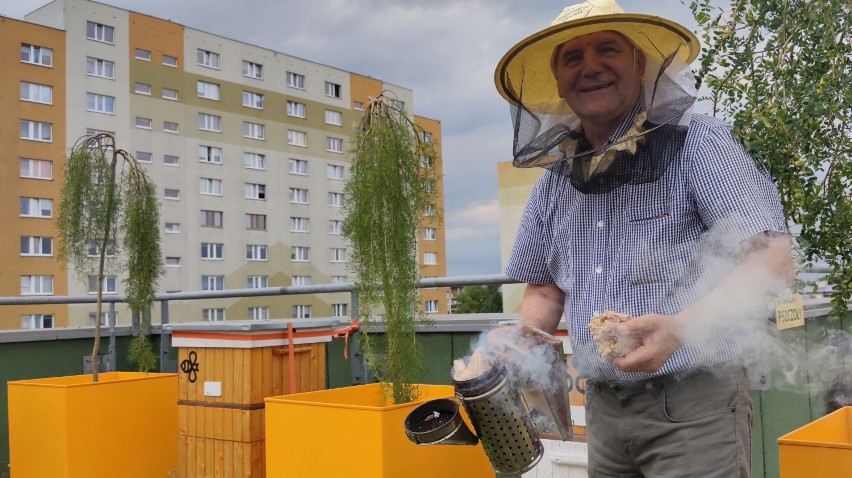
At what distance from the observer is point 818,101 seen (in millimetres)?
2104

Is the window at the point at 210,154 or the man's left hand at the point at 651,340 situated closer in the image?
the man's left hand at the point at 651,340

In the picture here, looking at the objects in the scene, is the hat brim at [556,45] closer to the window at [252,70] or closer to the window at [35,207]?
the window at [35,207]

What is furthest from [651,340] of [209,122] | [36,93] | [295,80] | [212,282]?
[295,80]

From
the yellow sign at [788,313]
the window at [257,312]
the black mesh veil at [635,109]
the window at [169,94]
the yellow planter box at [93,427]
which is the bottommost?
the window at [257,312]

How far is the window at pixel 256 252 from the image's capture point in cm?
4788

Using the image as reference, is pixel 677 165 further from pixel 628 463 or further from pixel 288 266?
pixel 288 266

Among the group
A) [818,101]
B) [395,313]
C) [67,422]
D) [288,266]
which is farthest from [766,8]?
[288,266]

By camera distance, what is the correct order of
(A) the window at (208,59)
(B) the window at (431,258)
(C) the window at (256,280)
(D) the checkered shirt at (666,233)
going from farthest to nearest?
(B) the window at (431,258)
(C) the window at (256,280)
(A) the window at (208,59)
(D) the checkered shirt at (666,233)

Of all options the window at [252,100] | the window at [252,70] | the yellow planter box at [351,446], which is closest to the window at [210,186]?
the window at [252,100]

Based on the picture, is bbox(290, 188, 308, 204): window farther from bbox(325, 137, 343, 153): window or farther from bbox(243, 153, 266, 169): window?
bbox(325, 137, 343, 153): window

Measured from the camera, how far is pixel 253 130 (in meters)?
48.4

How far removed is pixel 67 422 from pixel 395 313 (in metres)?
2.52

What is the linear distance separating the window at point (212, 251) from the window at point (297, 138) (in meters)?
8.40

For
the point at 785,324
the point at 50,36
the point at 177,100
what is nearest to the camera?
the point at 785,324
